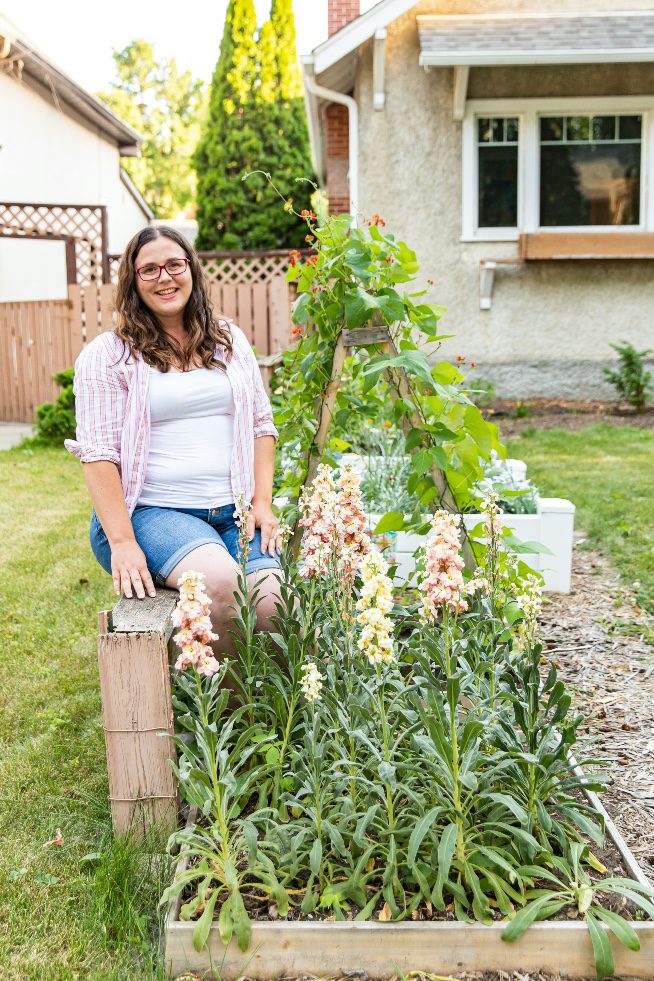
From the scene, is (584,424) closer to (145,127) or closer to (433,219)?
(433,219)

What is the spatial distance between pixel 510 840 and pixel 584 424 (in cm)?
778

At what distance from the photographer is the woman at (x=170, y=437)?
2576mm

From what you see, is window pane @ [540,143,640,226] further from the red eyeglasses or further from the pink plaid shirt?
the pink plaid shirt

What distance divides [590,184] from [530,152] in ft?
2.61

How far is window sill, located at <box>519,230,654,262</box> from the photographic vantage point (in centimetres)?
993

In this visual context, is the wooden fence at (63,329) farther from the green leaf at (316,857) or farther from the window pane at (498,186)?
the green leaf at (316,857)

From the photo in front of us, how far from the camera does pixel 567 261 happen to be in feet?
33.4

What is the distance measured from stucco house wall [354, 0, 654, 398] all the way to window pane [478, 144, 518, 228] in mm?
277

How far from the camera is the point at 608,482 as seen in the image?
Result: 644 cm

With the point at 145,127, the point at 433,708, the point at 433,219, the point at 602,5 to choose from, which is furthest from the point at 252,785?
the point at 145,127

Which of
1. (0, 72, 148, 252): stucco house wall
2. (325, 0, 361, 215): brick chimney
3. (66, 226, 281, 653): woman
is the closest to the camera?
(66, 226, 281, 653): woman

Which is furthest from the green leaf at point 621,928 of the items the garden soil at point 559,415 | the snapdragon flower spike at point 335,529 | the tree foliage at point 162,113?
the tree foliage at point 162,113

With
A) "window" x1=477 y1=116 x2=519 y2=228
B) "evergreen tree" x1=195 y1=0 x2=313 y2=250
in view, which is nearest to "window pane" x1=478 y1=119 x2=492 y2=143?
"window" x1=477 y1=116 x2=519 y2=228

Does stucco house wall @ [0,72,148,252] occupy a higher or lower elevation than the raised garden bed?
higher
